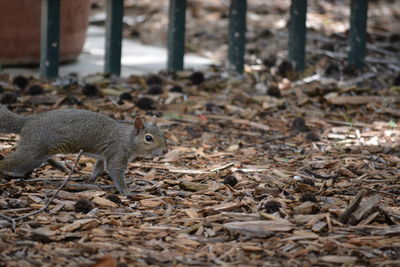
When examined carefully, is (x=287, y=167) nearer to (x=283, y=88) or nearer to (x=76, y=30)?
(x=283, y=88)

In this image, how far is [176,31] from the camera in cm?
751

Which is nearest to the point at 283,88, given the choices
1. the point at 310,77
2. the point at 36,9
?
the point at 310,77

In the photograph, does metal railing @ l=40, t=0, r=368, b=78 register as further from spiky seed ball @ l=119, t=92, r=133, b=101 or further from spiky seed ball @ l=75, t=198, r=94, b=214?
spiky seed ball @ l=75, t=198, r=94, b=214

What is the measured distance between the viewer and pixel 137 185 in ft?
15.1

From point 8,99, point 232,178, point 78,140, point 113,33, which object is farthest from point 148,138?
point 113,33

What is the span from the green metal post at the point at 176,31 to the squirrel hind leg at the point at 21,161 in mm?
3386

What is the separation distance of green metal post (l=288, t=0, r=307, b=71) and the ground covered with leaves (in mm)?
231

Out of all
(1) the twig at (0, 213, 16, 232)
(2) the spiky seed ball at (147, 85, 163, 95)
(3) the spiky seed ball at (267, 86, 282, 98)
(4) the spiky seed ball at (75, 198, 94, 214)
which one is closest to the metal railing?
(2) the spiky seed ball at (147, 85, 163, 95)

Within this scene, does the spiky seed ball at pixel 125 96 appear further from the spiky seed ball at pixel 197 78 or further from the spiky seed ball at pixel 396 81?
the spiky seed ball at pixel 396 81

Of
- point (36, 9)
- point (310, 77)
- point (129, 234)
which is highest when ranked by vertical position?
point (36, 9)

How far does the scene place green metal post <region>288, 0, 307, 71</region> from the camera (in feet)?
25.2

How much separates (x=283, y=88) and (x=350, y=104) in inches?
31.7

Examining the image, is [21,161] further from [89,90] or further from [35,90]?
[89,90]

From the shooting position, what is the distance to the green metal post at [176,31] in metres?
7.47
